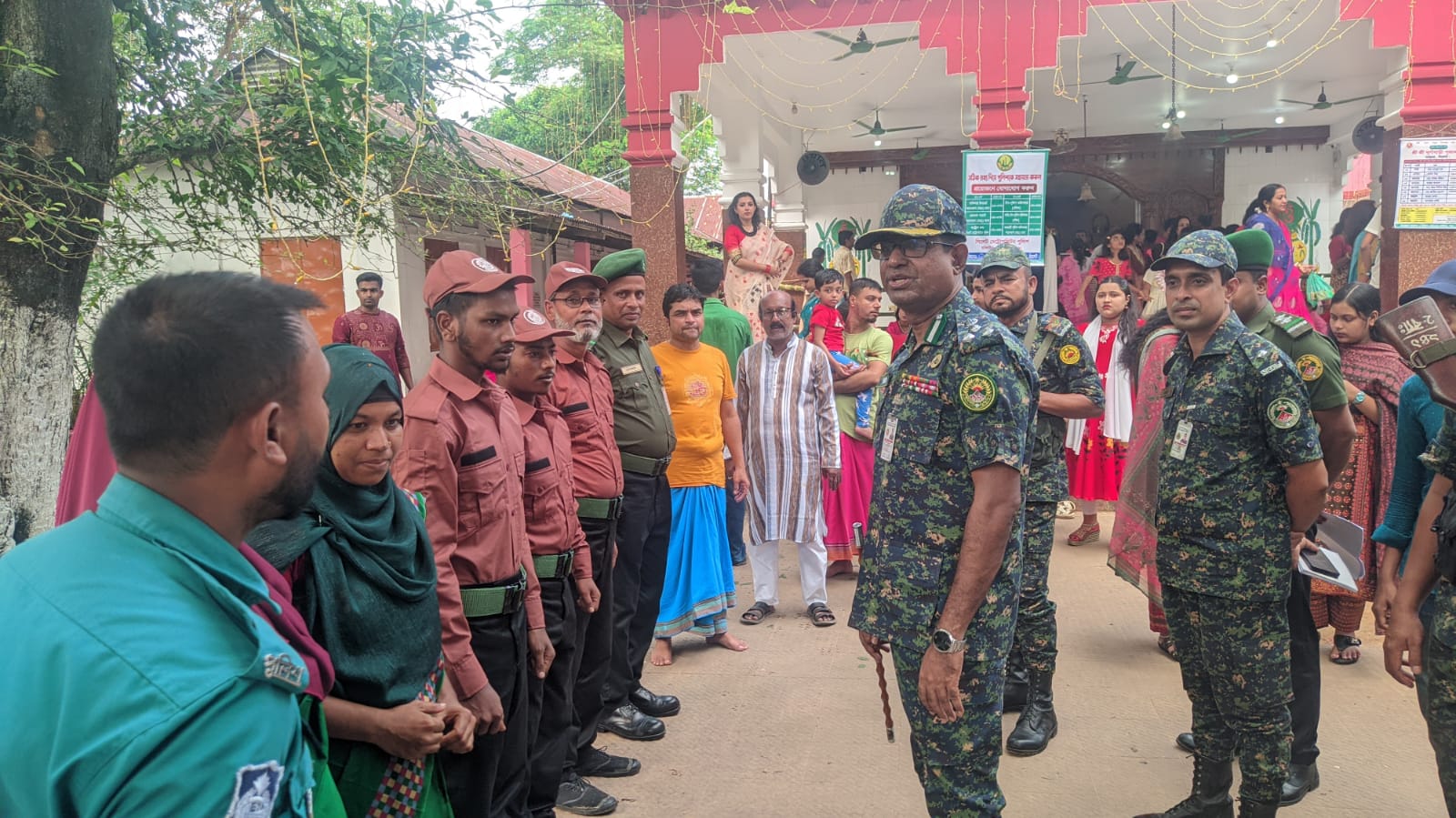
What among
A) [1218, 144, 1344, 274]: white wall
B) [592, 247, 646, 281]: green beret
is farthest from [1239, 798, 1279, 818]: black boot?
[1218, 144, 1344, 274]: white wall

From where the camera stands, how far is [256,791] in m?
0.95

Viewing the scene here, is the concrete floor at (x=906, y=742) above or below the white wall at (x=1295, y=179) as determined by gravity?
below

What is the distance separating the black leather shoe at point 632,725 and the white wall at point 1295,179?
1172cm

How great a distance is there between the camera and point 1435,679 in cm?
220

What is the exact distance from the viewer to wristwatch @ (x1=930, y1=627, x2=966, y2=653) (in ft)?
7.13

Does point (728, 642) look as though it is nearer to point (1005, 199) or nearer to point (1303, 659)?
point (1303, 659)

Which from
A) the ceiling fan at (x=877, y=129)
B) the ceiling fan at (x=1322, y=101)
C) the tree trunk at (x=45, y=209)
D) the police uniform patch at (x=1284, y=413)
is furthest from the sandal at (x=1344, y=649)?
the ceiling fan at (x=1322, y=101)

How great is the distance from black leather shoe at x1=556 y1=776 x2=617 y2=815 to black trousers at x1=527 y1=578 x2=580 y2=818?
20 centimetres

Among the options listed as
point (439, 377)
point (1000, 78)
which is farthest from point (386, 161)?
point (1000, 78)

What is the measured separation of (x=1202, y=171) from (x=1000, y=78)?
6.64m

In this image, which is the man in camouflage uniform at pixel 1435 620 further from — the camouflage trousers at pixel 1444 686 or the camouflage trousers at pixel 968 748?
the camouflage trousers at pixel 968 748

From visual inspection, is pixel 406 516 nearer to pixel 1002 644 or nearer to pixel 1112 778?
pixel 1002 644

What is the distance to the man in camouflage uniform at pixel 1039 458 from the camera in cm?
360

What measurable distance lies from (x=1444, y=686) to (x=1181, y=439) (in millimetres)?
918
